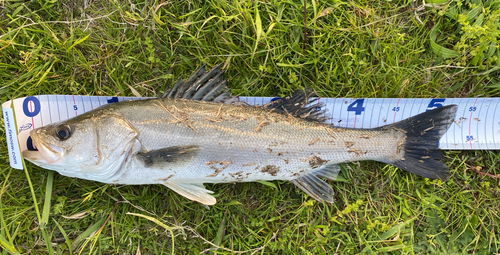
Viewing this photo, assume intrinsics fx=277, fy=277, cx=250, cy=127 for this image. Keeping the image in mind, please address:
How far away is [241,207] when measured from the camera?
3.26 meters

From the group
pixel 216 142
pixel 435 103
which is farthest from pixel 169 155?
pixel 435 103

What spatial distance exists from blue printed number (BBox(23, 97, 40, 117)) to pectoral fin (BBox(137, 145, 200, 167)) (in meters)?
1.46

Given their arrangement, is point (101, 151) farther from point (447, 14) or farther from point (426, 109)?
point (447, 14)

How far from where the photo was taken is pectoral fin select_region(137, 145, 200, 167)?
2619mm

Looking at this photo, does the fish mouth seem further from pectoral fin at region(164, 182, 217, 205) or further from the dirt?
the dirt

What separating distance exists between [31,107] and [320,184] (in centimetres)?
335

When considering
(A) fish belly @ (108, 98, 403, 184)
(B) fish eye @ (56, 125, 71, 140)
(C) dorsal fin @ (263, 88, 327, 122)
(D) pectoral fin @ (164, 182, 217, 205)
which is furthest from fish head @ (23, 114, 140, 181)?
(C) dorsal fin @ (263, 88, 327, 122)

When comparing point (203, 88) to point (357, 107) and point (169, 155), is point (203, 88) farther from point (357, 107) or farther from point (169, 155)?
point (357, 107)

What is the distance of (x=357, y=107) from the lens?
10.6 feet

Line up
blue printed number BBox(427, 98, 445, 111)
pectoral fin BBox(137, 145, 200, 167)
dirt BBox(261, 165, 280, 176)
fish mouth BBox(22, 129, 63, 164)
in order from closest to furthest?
fish mouth BBox(22, 129, 63, 164) < pectoral fin BBox(137, 145, 200, 167) < dirt BBox(261, 165, 280, 176) < blue printed number BBox(427, 98, 445, 111)

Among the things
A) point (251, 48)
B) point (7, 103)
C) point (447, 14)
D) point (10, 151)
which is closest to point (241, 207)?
point (251, 48)

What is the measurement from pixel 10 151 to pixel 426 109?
183 inches

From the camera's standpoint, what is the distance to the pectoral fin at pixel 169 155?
2619 mm

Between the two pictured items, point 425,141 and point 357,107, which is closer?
point 425,141
